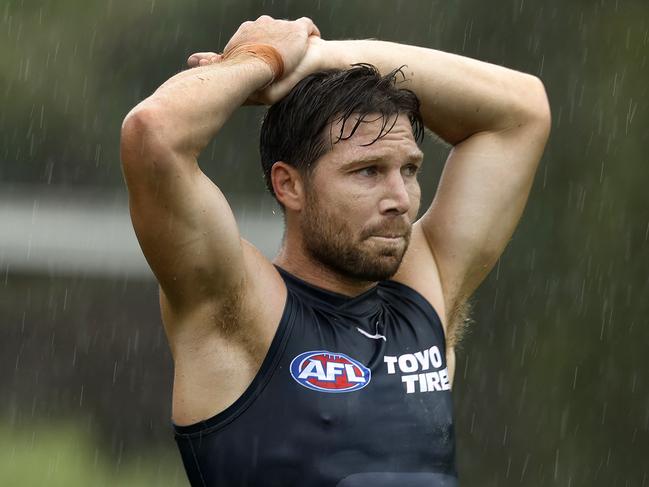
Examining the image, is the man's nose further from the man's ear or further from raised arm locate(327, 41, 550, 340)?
raised arm locate(327, 41, 550, 340)

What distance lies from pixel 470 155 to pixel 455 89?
20cm

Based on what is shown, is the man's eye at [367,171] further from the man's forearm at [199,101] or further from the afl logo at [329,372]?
the afl logo at [329,372]

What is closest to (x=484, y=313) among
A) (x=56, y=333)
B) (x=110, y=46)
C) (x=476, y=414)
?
(x=476, y=414)

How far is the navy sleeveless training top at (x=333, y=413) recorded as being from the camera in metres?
3.65

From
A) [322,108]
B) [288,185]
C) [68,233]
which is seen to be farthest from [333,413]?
[68,233]

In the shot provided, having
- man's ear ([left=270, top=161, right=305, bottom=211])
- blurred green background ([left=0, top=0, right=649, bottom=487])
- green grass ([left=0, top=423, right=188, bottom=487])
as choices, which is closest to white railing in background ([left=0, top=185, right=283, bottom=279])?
blurred green background ([left=0, top=0, right=649, bottom=487])

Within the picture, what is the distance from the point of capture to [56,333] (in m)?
12.1

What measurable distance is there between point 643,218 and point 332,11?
3308mm

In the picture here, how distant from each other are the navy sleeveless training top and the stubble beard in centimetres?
10

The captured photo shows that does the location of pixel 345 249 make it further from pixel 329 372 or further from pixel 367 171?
pixel 329 372

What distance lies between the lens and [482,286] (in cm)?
1006

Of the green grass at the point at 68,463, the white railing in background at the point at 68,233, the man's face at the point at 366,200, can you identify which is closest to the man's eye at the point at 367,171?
the man's face at the point at 366,200

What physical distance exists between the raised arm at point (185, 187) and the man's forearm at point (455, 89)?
0.52 metres

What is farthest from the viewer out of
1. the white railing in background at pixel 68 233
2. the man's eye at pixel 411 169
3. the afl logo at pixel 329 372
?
the white railing in background at pixel 68 233
